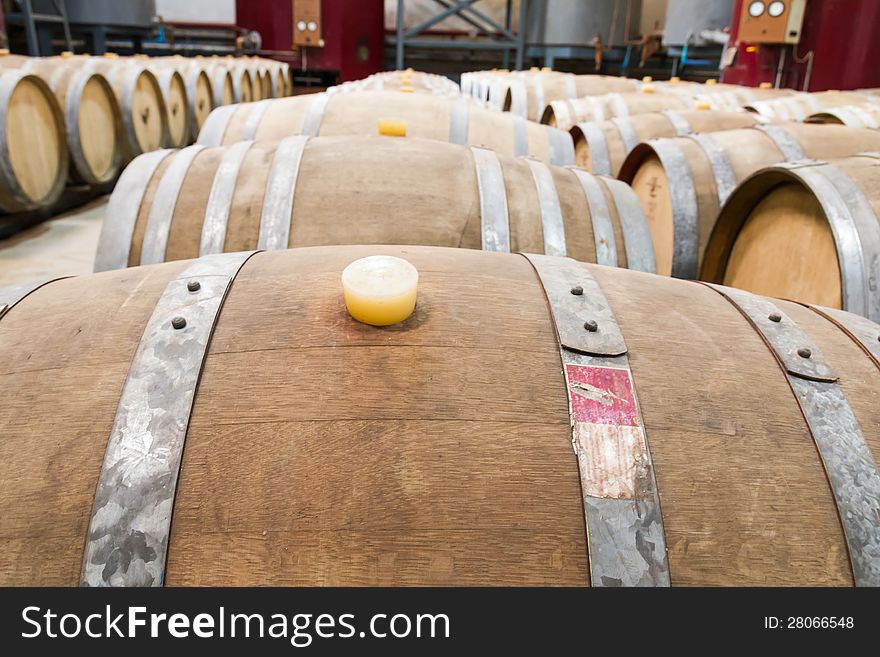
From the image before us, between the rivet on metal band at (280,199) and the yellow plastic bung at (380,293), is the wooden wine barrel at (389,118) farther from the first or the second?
the yellow plastic bung at (380,293)

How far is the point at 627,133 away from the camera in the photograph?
3914 millimetres

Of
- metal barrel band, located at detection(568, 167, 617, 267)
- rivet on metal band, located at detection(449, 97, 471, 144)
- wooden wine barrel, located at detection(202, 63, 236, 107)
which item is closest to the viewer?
metal barrel band, located at detection(568, 167, 617, 267)

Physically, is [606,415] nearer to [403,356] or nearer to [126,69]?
[403,356]

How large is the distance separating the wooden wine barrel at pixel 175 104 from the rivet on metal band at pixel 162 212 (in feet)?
18.5

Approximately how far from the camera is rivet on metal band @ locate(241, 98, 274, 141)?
330cm

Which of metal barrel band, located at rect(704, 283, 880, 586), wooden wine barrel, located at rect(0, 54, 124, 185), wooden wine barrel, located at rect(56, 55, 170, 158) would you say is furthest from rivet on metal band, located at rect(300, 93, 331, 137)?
wooden wine barrel, located at rect(56, 55, 170, 158)

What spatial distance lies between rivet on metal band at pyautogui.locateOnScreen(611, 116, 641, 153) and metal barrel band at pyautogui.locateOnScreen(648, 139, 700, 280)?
119cm

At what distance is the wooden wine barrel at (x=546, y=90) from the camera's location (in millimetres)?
7106

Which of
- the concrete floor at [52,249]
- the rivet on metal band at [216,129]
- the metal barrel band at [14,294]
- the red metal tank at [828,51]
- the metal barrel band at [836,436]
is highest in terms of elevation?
the red metal tank at [828,51]

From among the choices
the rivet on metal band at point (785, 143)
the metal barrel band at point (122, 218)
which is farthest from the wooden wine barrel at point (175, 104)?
the rivet on metal band at point (785, 143)

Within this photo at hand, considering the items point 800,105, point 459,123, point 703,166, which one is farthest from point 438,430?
point 800,105

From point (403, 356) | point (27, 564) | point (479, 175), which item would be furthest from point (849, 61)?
point (27, 564)

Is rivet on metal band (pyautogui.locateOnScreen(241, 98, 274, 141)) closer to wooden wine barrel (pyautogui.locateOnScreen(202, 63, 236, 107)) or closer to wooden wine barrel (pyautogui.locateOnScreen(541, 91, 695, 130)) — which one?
wooden wine barrel (pyautogui.locateOnScreen(541, 91, 695, 130))

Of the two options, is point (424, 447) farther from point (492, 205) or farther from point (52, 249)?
point (52, 249)
